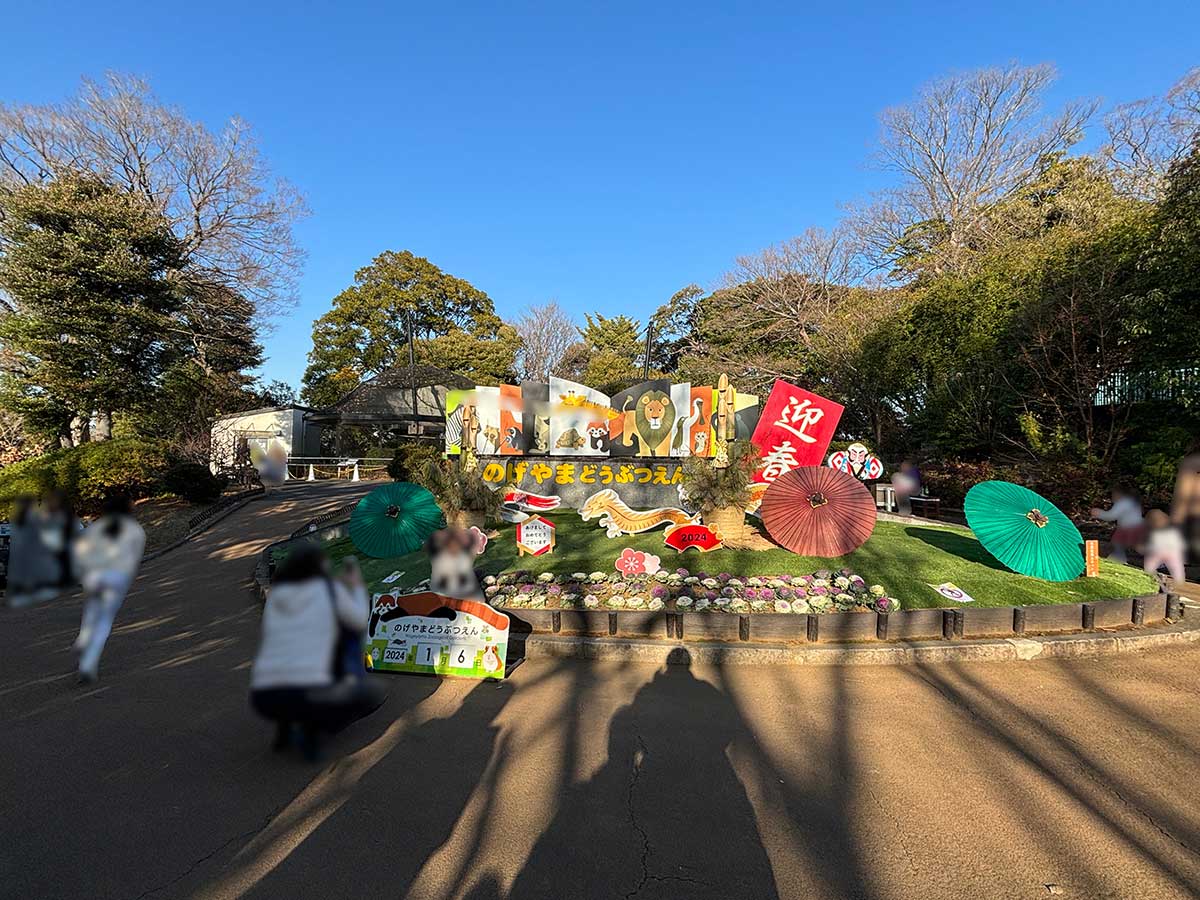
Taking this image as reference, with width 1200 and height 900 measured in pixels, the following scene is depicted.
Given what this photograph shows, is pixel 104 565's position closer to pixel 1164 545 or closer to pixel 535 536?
pixel 1164 545

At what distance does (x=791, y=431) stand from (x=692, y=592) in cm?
828

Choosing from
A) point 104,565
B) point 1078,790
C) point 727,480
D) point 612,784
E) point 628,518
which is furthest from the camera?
point 628,518

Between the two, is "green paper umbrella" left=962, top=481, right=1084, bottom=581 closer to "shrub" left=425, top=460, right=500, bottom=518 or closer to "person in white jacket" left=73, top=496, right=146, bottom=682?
"person in white jacket" left=73, top=496, right=146, bottom=682

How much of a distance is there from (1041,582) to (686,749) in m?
9.94

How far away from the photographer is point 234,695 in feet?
30.1

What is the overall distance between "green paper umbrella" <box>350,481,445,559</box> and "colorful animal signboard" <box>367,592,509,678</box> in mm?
6237

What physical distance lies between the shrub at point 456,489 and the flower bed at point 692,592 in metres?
1.85

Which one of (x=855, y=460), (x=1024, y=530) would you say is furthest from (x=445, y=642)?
(x=855, y=460)

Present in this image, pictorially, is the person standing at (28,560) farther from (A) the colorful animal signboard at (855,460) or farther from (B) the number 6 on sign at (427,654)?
(A) the colorful animal signboard at (855,460)

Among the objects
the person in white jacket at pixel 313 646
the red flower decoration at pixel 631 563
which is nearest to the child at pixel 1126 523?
the person in white jacket at pixel 313 646

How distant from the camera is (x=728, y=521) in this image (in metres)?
16.5

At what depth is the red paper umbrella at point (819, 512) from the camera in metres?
13.8

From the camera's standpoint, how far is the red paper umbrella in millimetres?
13773

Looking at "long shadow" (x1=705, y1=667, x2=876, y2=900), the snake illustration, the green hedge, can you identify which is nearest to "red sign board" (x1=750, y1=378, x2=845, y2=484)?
the snake illustration
